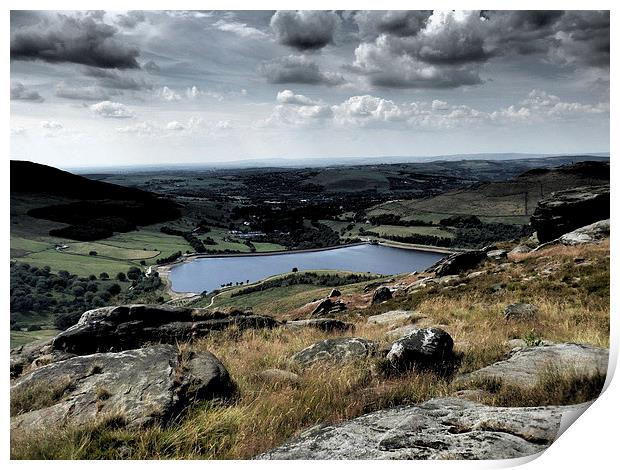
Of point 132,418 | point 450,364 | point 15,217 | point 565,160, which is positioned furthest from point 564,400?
point 15,217

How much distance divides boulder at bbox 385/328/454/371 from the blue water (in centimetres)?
429

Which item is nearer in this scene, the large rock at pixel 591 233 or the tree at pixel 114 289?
the tree at pixel 114 289

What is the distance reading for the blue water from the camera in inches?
325

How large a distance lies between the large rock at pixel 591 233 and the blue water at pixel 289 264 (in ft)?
11.8

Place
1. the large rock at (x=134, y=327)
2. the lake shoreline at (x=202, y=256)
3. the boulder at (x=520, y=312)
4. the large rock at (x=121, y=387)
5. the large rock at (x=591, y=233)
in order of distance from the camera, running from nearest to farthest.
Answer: the large rock at (x=121, y=387)
the large rock at (x=134, y=327)
the boulder at (x=520, y=312)
the lake shoreline at (x=202, y=256)
the large rock at (x=591, y=233)

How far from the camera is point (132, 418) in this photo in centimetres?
412

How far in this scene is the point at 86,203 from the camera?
781 cm

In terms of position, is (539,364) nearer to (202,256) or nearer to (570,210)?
(202,256)

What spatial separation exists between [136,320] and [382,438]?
4125mm

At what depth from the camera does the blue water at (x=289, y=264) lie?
825 cm

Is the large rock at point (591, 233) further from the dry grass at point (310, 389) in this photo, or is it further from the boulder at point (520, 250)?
the boulder at point (520, 250)

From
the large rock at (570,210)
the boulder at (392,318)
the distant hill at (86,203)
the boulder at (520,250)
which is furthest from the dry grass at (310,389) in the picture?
the boulder at (520,250)

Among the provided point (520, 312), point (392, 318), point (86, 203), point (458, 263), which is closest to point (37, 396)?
point (86, 203)

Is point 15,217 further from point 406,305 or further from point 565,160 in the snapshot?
point 565,160
